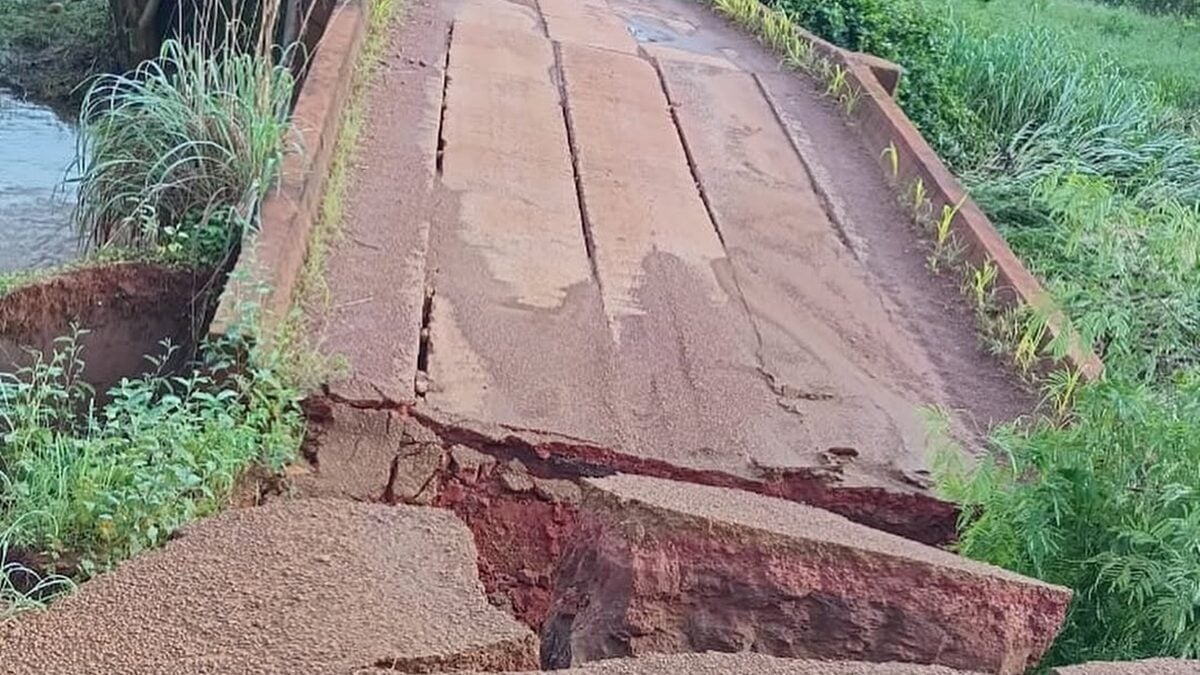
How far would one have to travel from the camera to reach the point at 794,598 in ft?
7.54

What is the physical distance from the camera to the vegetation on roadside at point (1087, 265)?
8.49ft

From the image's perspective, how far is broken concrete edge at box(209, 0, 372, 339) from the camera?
329cm

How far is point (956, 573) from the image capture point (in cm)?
229

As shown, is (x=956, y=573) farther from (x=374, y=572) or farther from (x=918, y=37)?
(x=918, y=37)

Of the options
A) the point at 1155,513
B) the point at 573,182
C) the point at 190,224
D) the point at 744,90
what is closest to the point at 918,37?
the point at 744,90

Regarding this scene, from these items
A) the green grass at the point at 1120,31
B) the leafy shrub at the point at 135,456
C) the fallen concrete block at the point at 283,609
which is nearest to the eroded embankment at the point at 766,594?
the fallen concrete block at the point at 283,609

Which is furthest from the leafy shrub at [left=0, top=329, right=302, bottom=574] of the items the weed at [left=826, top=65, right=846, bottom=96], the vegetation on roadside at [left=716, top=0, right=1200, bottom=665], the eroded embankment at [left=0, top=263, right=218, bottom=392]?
the weed at [left=826, top=65, right=846, bottom=96]

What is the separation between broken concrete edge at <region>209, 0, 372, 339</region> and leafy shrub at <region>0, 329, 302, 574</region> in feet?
0.62

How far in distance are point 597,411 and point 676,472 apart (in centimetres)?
28

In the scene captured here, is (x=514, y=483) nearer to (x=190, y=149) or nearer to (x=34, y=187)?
(x=190, y=149)

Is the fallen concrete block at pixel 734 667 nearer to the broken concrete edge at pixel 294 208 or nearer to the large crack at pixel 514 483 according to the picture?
the large crack at pixel 514 483

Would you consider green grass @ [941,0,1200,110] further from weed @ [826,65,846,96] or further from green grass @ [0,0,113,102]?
green grass @ [0,0,113,102]

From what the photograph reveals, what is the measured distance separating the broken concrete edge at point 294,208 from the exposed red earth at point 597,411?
0.03 m

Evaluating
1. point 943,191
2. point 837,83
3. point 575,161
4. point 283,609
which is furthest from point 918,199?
point 283,609
